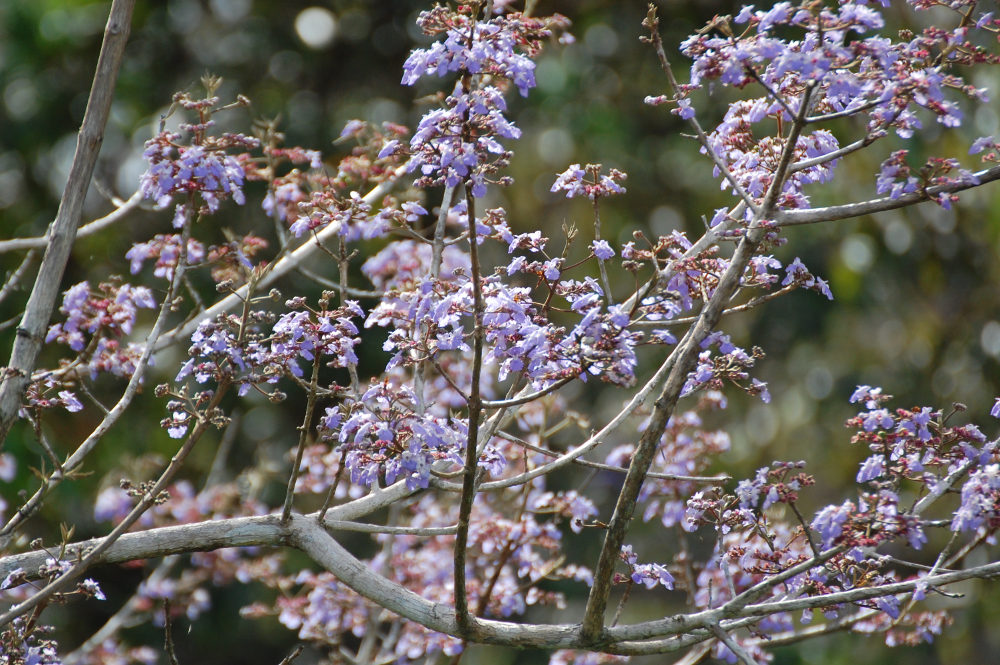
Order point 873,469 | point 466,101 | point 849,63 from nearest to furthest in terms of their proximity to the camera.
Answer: point 466,101 → point 849,63 → point 873,469

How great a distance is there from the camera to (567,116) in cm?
1013

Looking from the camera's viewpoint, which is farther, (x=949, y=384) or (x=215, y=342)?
(x=949, y=384)

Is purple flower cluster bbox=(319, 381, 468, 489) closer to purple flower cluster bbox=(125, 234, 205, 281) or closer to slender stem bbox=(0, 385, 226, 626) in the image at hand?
slender stem bbox=(0, 385, 226, 626)

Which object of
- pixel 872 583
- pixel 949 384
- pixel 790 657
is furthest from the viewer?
pixel 949 384

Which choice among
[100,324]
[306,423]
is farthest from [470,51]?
[100,324]

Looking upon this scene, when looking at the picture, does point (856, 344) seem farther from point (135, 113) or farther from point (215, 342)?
point (215, 342)

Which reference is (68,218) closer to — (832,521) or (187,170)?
(187,170)

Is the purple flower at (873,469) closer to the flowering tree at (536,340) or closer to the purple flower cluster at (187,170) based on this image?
the flowering tree at (536,340)

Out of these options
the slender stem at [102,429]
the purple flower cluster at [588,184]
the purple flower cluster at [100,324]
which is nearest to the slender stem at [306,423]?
the slender stem at [102,429]

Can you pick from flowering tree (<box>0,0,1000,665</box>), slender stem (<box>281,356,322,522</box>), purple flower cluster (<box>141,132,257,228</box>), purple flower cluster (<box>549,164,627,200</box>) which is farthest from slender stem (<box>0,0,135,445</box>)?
purple flower cluster (<box>549,164,627,200</box>)

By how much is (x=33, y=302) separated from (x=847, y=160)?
9.26 metres

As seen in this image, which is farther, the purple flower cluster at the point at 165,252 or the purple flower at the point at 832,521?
the purple flower cluster at the point at 165,252

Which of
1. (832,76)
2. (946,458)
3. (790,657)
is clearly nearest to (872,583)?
(946,458)

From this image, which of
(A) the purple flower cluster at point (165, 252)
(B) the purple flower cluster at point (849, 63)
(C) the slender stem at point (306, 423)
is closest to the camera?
(B) the purple flower cluster at point (849, 63)
